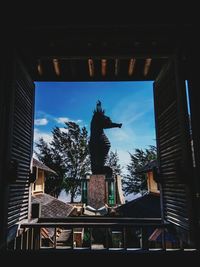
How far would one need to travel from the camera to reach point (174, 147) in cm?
289

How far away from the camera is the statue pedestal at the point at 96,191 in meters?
15.3

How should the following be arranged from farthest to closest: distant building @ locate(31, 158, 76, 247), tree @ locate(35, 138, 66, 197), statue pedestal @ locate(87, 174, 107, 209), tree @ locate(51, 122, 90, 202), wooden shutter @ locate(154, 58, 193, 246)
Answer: tree @ locate(51, 122, 90, 202) < tree @ locate(35, 138, 66, 197) < statue pedestal @ locate(87, 174, 107, 209) < distant building @ locate(31, 158, 76, 247) < wooden shutter @ locate(154, 58, 193, 246)

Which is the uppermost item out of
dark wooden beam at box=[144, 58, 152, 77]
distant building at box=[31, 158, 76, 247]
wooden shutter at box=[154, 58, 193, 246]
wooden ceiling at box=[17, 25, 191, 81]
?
dark wooden beam at box=[144, 58, 152, 77]

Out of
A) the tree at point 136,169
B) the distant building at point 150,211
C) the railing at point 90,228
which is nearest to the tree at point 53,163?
the tree at point 136,169

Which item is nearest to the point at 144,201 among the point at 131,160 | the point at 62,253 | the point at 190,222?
the point at 190,222

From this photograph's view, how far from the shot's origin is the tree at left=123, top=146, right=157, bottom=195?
3028 centimetres

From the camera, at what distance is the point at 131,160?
104 ft

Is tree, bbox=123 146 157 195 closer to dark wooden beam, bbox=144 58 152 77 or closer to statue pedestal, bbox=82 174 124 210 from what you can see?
statue pedestal, bbox=82 174 124 210

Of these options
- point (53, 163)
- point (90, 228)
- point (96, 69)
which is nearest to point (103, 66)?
point (96, 69)

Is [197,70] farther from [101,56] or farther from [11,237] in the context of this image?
[11,237]

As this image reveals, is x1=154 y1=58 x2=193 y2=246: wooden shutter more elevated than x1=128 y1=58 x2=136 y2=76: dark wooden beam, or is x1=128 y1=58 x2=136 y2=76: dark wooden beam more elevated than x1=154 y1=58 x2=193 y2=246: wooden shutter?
x1=128 y1=58 x2=136 y2=76: dark wooden beam

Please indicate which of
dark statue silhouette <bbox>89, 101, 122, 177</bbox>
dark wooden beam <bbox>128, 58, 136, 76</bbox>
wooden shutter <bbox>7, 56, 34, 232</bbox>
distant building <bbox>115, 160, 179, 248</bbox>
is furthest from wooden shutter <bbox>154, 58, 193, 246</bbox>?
dark statue silhouette <bbox>89, 101, 122, 177</bbox>

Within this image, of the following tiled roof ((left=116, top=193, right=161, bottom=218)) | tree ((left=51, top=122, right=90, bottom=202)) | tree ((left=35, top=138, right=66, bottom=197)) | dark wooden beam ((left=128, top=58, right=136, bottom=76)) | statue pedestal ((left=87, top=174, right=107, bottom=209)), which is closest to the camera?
dark wooden beam ((left=128, top=58, right=136, bottom=76))

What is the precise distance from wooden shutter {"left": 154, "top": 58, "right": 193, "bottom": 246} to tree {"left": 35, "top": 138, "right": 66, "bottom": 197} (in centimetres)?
2500
